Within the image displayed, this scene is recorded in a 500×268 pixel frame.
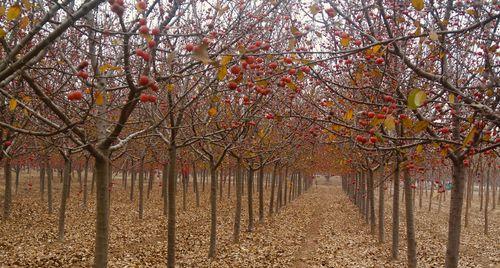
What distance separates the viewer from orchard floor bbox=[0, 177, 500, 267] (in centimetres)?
1089

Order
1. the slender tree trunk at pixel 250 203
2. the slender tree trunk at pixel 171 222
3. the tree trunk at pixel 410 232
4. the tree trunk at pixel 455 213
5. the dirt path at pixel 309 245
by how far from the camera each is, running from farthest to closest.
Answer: the slender tree trunk at pixel 250 203 → the dirt path at pixel 309 245 → the tree trunk at pixel 410 232 → the slender tree trunk at pixel 171 222 → the tree trunk at pixel 455 213

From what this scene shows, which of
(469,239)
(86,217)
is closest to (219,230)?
(86,217)

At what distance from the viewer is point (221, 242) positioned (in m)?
13.7

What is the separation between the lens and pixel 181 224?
55.9 ft

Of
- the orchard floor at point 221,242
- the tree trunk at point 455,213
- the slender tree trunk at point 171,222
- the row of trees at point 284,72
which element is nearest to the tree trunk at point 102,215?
the row of trees at point 284,72

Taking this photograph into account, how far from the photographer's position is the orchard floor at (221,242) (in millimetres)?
10889

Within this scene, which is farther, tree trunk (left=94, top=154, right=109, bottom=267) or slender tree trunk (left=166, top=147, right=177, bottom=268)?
slender tree trunk (left=166, top=147, right=177, bottom=268)

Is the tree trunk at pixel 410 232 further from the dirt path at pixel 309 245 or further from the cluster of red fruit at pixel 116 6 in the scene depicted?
the cluster of red fruit at pixel 116 6

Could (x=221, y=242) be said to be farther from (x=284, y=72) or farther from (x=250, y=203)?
(x=284, y=72)

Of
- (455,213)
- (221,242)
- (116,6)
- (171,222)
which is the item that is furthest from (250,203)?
(116,6)

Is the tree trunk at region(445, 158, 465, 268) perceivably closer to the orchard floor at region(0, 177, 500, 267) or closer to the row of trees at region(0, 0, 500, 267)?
the row of trees at region(0, 0, 500, 267)

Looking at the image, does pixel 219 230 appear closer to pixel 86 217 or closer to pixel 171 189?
pixel 86 217

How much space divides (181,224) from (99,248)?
11.1 meters

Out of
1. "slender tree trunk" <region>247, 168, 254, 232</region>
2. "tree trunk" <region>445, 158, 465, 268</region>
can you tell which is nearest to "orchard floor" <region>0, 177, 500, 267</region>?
"slender tree trunk" <region>247, 168, 254, 232</region>
